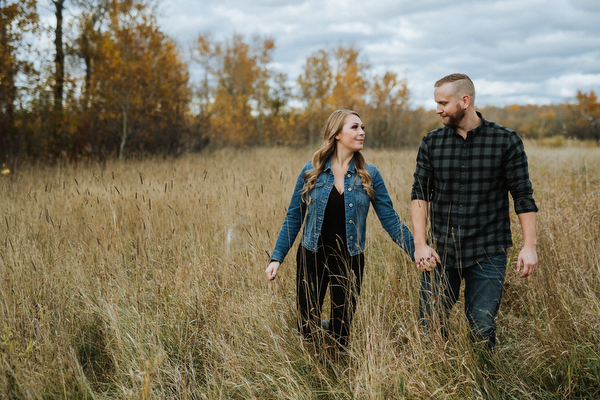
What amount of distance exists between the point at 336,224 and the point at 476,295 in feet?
2.93

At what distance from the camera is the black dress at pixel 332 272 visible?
2.32 m

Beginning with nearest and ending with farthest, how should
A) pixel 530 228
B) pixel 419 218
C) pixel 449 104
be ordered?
pixel 530 228, pixel 449 104, pixel 419 218

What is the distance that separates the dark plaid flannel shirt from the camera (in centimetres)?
205

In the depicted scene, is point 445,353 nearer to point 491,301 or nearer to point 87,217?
point 491,301

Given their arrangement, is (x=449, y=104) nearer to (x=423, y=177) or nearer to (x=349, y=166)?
(x=423, y=177)

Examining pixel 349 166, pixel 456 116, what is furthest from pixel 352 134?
pixel 456 116

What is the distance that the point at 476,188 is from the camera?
6.96 feet

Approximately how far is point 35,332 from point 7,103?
1114cm

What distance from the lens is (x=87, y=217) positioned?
444cm

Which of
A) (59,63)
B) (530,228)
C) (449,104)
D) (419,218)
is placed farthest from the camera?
(59,63)

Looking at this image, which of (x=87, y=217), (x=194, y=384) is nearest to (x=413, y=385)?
(x=194, y=384)

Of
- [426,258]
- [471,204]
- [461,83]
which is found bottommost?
[426,258]

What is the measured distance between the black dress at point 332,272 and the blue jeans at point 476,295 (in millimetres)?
456

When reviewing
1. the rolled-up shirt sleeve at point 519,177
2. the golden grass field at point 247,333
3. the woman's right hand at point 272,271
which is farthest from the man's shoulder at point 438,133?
the woman's right hand at point 272,271
